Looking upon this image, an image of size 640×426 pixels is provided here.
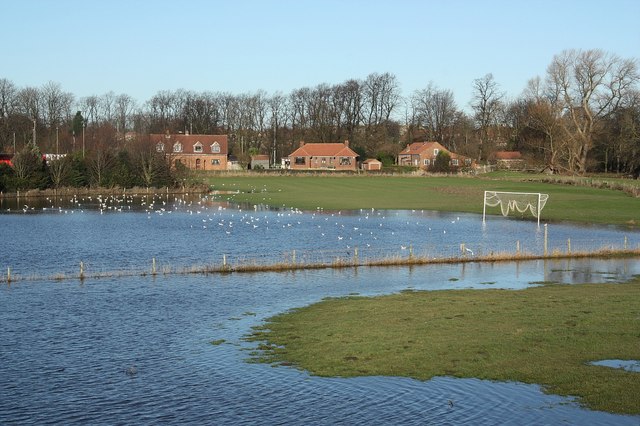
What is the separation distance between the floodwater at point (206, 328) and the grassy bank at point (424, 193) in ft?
54.3

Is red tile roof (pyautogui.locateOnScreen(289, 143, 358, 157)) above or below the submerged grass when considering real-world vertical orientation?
above

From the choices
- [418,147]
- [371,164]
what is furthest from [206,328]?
[418,147]

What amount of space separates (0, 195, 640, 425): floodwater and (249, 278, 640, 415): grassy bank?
→ 83 centimetres

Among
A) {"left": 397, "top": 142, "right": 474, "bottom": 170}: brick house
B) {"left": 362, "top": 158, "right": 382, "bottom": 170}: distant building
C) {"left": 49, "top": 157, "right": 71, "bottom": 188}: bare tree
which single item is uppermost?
{"left": 397, "top": 142, "right": 474, "bottom": 170}: brick house

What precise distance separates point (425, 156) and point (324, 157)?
64.7 feet

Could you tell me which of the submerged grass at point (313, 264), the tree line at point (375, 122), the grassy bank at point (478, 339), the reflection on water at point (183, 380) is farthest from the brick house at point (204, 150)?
the grassy bank at point (478, 339)

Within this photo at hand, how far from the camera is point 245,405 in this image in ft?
61.4

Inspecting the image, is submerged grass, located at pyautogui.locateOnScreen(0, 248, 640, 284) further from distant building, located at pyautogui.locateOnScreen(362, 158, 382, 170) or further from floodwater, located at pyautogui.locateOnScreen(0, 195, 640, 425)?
distant building, located at pyautogui.locateOnScreen(362, 158, 382, 170)

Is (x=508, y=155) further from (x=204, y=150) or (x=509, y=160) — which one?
(x=204, y=150)

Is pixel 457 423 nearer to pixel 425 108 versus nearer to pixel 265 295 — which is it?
pixel 265 295

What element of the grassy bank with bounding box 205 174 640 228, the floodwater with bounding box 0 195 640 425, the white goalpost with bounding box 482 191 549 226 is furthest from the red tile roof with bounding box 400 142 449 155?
the floodwater with bounding box 0 195 640 425

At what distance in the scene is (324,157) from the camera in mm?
152500

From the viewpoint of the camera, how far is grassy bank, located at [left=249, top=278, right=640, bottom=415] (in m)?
20.2

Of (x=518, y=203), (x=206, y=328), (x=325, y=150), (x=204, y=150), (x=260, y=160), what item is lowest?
(x=206, y=328)
